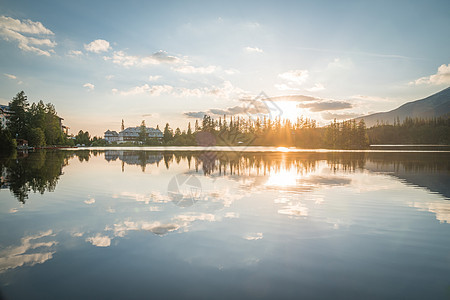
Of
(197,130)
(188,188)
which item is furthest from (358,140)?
(188,188)

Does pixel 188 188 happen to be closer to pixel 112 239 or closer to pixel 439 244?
pixel 112 239

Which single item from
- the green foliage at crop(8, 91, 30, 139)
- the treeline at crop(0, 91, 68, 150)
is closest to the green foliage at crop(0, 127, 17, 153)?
the treeline at crop(0, 91, 68, 150)

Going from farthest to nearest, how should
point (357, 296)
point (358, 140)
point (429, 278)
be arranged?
point (358, 140)
point (429, 278)
point (357, 296)

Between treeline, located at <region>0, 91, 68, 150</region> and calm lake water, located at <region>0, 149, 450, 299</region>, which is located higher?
treeline, located at <region>0, 91, 68, 150</region>

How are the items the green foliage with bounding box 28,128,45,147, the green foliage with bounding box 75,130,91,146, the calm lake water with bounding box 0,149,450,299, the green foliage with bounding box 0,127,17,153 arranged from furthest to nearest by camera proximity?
the green foliage with bounding box 75,130,91,146 → the green foliage with bounding box 28,128,45,147 → the green foliage with bounding box 0,127,17,153 → the calm lake water with bounding box 0,149,450,299

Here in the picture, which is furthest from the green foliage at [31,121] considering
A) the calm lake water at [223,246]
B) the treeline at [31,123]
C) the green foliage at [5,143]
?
the calm lake water at [223,246]

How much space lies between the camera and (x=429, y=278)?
6504mm

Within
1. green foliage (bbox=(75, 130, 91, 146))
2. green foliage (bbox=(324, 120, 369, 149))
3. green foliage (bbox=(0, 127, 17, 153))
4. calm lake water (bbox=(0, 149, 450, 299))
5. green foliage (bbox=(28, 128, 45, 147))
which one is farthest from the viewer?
green foliage (bbox=(75, 130, 91, 146))

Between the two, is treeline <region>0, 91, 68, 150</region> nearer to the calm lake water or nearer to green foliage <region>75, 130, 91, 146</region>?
green foliage <region>75, 130, 91, 146</region>

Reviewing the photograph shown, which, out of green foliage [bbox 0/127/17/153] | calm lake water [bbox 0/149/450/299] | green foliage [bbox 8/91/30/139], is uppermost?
green foliage [bbox 8/91/30/139]

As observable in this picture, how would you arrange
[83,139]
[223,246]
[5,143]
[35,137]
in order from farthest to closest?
[83,139]
[35,137]
[5,143]
[223,246]

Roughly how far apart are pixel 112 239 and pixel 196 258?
3.21 m

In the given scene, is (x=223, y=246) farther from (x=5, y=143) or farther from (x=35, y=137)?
(x=35, y=137)

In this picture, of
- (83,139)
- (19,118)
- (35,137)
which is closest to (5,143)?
(35,137)
